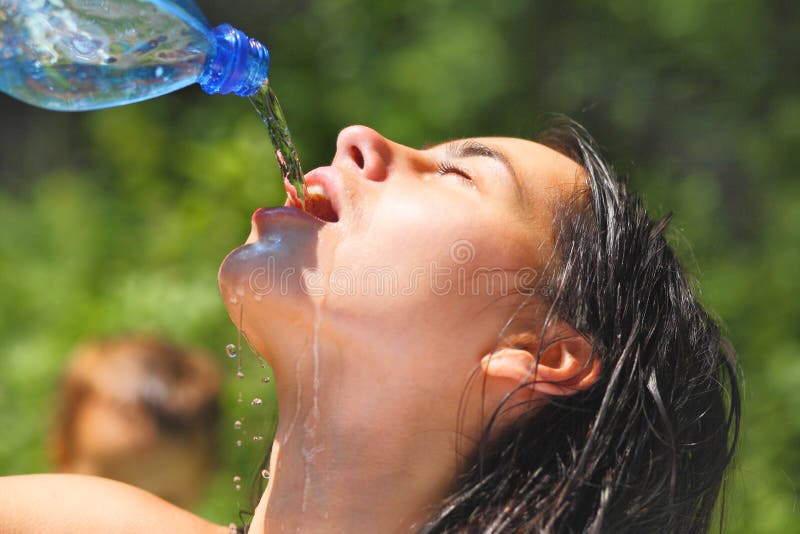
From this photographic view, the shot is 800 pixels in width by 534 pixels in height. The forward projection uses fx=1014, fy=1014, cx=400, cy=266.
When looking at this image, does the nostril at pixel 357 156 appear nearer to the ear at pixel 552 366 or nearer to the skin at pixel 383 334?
the skin at pixel 383 334

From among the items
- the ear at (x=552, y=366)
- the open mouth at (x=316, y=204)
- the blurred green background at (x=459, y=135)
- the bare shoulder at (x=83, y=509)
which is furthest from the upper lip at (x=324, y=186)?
the blurred green background at (x=459, y=135)

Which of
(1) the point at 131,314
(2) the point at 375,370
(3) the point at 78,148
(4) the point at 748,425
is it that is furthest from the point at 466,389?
(3) the point at 78,148

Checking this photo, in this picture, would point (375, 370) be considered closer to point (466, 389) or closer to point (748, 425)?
point (466, 389)

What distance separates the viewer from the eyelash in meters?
2.01

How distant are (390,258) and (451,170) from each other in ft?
0.91

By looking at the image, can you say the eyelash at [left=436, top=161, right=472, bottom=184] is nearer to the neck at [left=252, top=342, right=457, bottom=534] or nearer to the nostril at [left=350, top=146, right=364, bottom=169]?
the nostril at [left=350, top=146, right=364, bottom=169]

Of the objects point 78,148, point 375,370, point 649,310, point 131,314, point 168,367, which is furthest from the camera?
point 78,148

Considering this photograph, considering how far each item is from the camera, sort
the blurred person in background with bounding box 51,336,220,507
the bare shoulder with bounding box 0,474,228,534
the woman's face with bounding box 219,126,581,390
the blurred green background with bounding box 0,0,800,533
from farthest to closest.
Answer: the blurred green background with bounding box 0,0,800,533, the blurred person in background with bounding box 51,336,220,507, the bare shoulder with bounding box 0,474,228,534, the woman's face with bounding box 219,126,581,390

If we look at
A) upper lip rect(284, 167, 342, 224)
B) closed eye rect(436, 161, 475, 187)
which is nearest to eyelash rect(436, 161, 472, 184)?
closed eye rect(436, 161, 475, 187)

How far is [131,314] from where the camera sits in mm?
3957

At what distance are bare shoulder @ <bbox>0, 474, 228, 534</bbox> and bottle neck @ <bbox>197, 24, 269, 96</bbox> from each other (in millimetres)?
842

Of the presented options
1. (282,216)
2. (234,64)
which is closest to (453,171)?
(282,216)

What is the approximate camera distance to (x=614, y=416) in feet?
6.45

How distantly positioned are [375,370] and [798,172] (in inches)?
112
